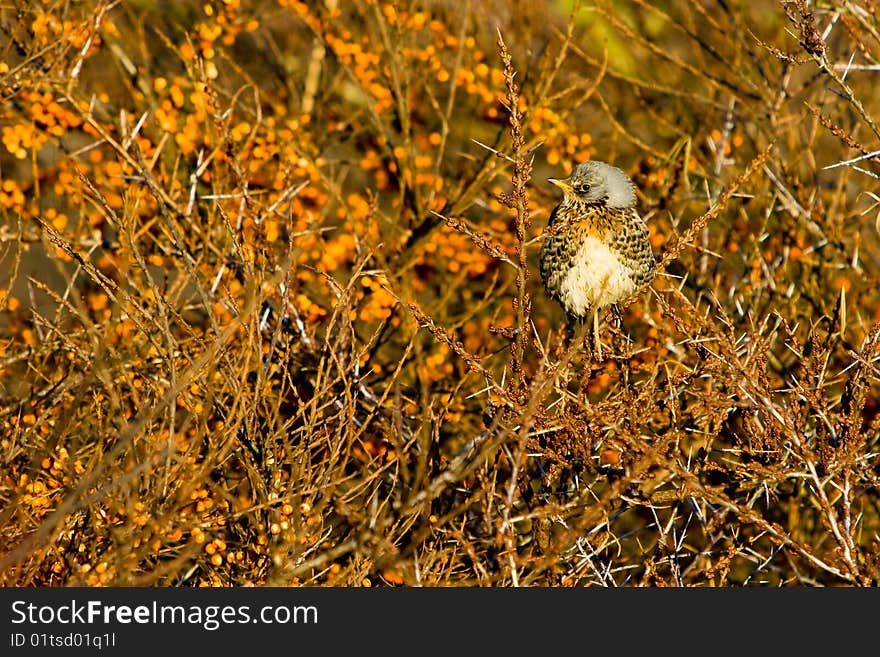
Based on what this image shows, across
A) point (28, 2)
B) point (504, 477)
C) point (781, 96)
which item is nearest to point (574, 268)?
point (504, 477)

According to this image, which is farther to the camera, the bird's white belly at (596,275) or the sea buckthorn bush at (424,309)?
the bird's white belly at (596,275)

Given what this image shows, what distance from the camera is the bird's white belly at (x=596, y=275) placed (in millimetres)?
5680

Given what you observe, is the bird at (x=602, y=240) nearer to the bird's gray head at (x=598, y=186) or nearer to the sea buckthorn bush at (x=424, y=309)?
the bird's gray head at (x=598, y=186)

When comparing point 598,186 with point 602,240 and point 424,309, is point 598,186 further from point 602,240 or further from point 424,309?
point 424,309

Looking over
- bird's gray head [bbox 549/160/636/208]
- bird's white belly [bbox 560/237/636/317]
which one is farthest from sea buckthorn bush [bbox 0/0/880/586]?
bird's gray head [bbox 549/160/636/208]

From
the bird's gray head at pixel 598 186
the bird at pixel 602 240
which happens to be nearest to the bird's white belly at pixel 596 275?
the bird at pixel 602 240

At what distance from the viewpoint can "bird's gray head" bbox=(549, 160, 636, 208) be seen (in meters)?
5.71

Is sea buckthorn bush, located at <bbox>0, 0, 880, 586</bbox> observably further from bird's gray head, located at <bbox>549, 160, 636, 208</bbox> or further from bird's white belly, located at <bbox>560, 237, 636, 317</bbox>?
bird's gray head, located at <bbox>549, 160, 636, 208</bbox>

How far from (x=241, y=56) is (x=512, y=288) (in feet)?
11.8

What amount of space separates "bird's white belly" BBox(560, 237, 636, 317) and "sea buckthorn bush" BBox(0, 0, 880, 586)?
0.24 meters

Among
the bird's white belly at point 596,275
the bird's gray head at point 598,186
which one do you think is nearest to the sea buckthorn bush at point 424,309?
the bird's white belly at point 596,275

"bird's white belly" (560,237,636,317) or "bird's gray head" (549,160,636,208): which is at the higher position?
"bird's gray head" (549,160,636,208)

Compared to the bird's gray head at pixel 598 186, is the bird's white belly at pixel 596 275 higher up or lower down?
lower down

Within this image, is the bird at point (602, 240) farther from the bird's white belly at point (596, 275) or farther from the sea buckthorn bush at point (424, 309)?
the sea buckthorn bush at point (424, 309)
